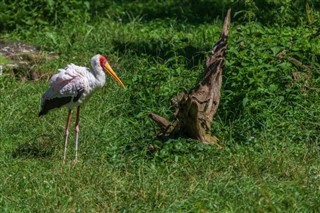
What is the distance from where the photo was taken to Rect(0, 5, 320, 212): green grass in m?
6.73

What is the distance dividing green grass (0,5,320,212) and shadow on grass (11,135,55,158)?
0.01 meters

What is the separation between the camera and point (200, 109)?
26.3ft

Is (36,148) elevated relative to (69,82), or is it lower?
lower

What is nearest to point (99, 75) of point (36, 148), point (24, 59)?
point (36, 148)

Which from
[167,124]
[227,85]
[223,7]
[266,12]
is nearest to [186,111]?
[167,124]

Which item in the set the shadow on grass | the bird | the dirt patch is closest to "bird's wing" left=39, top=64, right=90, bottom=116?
the bird

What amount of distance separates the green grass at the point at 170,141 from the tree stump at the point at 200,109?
0.11 meters

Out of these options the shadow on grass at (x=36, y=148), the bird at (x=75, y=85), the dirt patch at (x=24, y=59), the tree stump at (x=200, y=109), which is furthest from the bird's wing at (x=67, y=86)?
the dirt patch at (x=24, y=59)

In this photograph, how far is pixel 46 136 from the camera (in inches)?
332

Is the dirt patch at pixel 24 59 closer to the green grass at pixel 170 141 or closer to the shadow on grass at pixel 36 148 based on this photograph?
the green grass at pixel 170 141

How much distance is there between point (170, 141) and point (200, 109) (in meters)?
0.37

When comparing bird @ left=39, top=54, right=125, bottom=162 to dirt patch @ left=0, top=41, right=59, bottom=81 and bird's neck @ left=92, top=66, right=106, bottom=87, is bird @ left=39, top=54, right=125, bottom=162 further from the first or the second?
dirt patch @ left=0, top=41, right=59, bottom=81

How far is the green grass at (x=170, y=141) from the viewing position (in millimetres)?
6730

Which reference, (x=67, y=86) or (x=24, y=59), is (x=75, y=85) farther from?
(x=24, y=59)
